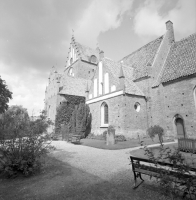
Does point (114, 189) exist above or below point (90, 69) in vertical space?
below

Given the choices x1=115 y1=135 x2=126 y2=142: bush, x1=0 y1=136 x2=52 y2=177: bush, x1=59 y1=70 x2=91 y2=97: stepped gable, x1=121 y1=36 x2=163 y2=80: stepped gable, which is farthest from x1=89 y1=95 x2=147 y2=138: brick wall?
x1=0 y1=136 x2=52 y2=177: bush

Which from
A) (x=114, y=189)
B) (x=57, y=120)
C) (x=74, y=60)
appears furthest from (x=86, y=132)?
(x=74, y=60)

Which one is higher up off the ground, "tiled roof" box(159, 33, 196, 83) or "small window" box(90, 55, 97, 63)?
"small window" box(90, 55, 97, 63)

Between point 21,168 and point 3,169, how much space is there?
0.66 m

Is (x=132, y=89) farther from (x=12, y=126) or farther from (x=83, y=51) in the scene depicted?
(x=83, y=51)

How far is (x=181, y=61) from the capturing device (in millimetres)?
18172

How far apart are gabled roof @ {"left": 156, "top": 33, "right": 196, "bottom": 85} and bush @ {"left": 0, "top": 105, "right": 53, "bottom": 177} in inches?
658

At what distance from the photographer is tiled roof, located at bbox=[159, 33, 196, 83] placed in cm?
1658

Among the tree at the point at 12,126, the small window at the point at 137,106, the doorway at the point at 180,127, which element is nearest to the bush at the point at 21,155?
the tree at the point at 12,126

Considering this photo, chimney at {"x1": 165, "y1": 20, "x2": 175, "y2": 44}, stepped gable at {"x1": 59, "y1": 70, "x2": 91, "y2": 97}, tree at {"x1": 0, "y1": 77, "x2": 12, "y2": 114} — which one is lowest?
tree at {"x1": 0, "y1": 77, "x2": 12, "y2": 114}

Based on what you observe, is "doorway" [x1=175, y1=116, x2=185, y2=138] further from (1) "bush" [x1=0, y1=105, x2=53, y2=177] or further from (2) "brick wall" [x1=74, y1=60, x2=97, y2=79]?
(2) "brick wall" [x1=74, y1=60, x2=97, y2=79]

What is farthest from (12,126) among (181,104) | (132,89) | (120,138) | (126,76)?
(126,76)

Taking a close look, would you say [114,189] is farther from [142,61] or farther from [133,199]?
[142,61]

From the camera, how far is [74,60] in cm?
3678
